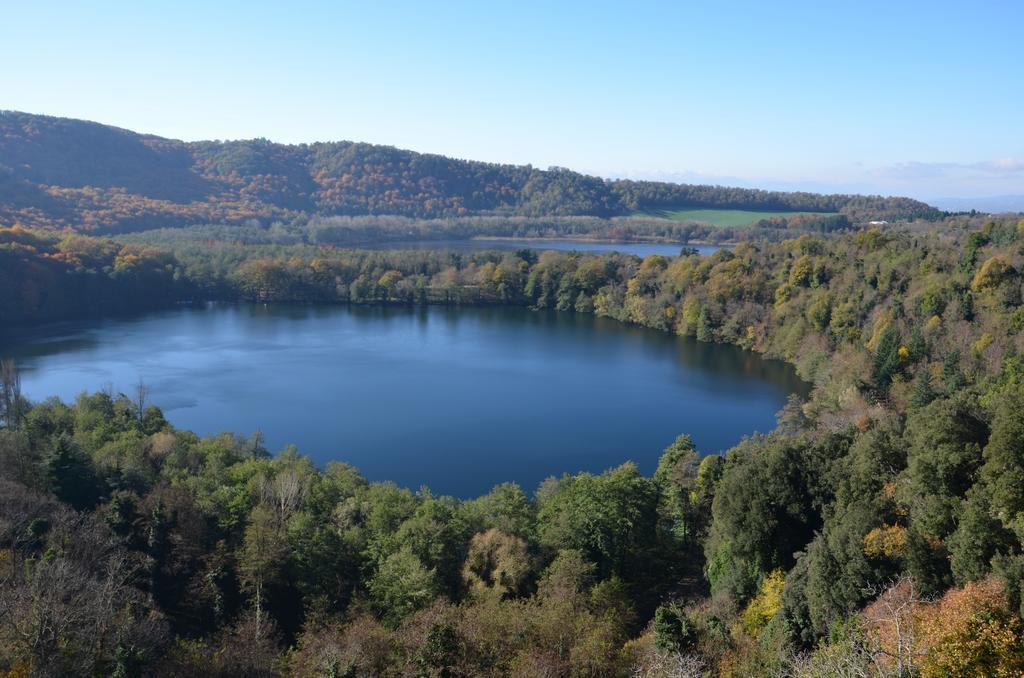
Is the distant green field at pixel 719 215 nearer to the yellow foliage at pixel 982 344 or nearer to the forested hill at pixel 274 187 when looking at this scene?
the forested hill at pixel 274 187

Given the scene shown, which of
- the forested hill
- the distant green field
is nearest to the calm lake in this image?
the forested hill

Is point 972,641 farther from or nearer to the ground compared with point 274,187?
nearer to the ground

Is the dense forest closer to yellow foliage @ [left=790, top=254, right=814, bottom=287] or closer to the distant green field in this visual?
yellow foliage @ [left=790, top=254, right=814, bottom=287]

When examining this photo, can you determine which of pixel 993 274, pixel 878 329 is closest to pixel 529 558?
pixel 878 329

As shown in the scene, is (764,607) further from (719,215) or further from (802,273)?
(719,215)

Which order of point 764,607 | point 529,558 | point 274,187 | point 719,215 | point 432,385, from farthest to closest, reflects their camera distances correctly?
1. point 719,215
2. point 274,187
3. point 432,385
4. point 529,558
5. point 764,607

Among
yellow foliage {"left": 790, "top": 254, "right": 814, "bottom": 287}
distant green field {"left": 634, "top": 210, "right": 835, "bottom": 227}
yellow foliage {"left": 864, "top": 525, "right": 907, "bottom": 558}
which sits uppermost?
distant green field {"left": 634, "top": 210, "right": 835, "bottom": 227}
